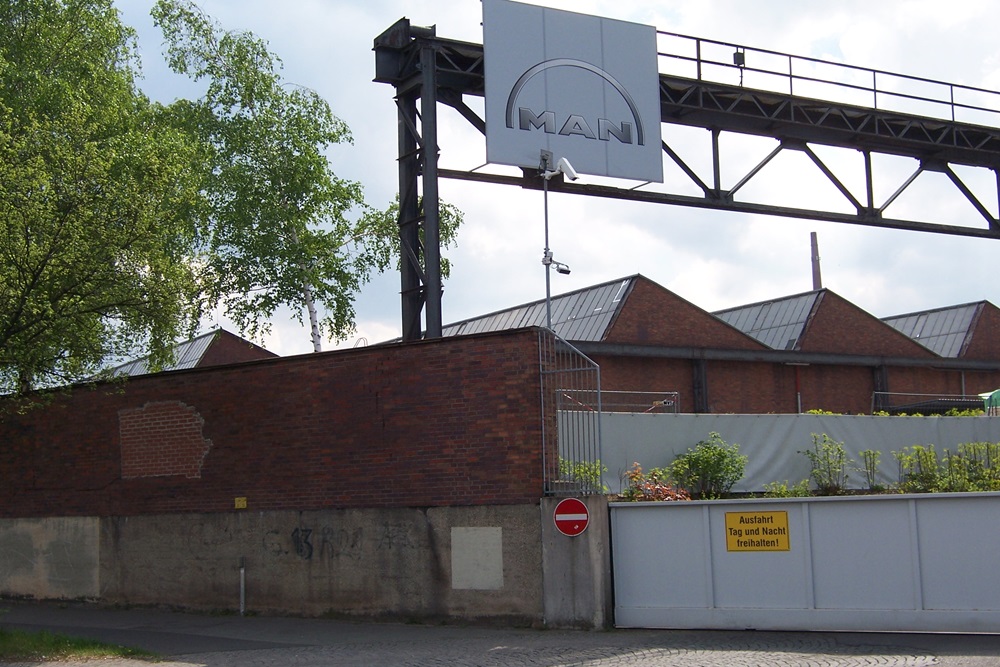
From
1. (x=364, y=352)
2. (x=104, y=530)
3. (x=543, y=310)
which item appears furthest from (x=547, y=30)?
(x=543, y=310)

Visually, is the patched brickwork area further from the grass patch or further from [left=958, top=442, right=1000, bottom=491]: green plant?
[left=958, top=442, right=1000, bottom=491]: green plant

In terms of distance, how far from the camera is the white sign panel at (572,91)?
19406mm

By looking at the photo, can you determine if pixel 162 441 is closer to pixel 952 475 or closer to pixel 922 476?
pixel 922 476

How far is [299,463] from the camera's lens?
17.6m

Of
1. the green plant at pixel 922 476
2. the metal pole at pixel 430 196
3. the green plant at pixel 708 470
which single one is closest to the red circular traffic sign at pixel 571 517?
the green plant at pixel 708 470

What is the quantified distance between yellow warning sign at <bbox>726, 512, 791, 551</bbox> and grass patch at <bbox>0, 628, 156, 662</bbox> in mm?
7494

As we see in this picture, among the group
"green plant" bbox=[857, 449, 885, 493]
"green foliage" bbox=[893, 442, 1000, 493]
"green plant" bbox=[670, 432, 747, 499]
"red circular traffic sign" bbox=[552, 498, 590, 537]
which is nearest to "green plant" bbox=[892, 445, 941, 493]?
"green foliage" bbox=[893, 442, 1000, 493]

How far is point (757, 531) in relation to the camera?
14.7 m

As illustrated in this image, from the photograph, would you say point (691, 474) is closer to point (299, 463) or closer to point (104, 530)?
point (299, 463)

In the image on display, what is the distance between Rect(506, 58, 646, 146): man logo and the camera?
1961cm

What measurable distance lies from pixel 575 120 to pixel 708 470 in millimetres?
6732

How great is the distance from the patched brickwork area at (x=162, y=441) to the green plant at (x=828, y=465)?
10.7m

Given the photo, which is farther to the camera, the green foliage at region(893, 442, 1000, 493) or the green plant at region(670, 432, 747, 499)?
the green plant at region(670, 432, 747, 499)

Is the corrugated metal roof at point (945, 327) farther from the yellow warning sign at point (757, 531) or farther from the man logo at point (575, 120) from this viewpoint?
the yellow warning sign at point (757, 531)
